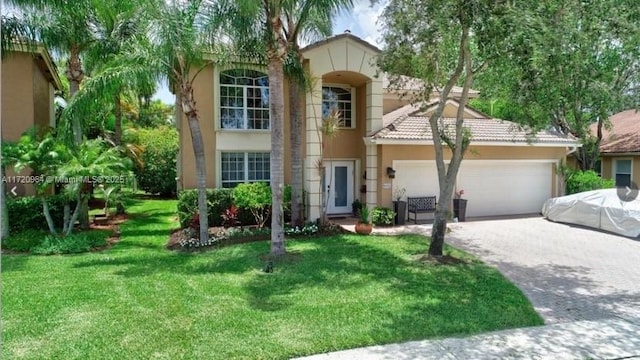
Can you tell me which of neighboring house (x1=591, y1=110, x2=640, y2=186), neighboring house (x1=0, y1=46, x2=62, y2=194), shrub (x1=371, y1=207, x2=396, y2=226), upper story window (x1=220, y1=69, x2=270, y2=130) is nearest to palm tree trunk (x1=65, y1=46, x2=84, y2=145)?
neighboring house (x1=0, y1=46, x2=62, y2=194)

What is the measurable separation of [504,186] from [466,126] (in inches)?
138

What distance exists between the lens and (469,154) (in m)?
18.3

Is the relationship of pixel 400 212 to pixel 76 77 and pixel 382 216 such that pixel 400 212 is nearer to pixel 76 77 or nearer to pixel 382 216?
Result: pixel 382 216

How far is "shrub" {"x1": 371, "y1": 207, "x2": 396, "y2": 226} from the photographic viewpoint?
642 inches

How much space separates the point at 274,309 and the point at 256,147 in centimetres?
1060

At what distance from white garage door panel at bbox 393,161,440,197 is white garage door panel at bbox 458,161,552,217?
1374 millimetres

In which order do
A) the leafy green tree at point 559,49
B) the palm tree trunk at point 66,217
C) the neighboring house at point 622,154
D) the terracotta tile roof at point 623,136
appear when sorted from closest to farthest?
the leafy green tree at point 559,49 < the palm tree trunk at point 66,217 < the neighboring house at point 622,154 < the terracotta tile roof at point 623,136

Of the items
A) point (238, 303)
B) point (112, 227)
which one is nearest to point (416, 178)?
point (238, 303)

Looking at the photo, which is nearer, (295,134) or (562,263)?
(562,263)

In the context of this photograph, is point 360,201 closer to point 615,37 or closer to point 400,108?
point 400,108

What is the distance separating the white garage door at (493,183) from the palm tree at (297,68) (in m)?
4.97

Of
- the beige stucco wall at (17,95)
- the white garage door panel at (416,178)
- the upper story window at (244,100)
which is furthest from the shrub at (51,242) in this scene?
the white garage door panel at (416,178)

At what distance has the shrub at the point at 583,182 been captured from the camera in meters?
19.8

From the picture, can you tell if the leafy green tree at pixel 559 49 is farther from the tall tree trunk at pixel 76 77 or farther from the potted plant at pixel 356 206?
the tall tree trunk at pixel 76 77
